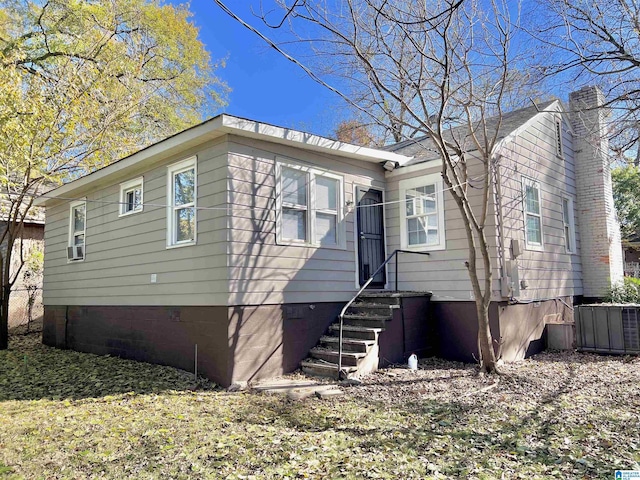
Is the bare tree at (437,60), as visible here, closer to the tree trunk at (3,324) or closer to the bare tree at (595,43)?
the bare tree at (595,43)

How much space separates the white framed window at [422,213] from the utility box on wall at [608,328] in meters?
3.05

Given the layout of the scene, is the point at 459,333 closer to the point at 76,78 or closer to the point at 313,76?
the point at 313,76

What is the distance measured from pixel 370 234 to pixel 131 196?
178 inches

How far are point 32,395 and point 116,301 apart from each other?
2798 mm

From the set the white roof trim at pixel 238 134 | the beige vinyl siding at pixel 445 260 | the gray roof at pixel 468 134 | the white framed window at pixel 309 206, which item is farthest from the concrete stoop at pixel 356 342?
the gray roof at pixel 468 134

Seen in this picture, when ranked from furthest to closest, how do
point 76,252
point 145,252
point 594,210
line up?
point 594,210
point 76,252
point 145,252

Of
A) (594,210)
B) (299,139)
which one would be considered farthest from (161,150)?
(594,210)

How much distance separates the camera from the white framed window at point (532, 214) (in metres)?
8.26

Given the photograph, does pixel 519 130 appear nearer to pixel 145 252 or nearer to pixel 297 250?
pixel 297 250

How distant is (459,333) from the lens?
748 centimetres

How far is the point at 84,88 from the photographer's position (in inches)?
408

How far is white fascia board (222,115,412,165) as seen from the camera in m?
6.10

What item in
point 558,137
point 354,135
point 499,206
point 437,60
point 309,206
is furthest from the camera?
point 354,135

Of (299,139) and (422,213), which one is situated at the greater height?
(299,139)
